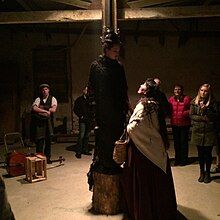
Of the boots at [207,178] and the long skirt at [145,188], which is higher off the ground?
the long skirt at [145,188]

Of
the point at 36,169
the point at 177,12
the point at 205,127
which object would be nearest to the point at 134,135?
the point at 205,127

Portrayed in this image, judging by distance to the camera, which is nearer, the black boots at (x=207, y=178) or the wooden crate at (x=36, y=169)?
the black boots at (x=207, y=178)

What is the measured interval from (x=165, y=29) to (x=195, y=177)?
5642 mm

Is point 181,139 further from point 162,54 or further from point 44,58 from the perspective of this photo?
point 44,58

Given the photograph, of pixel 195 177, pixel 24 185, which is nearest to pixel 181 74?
pixel 195 177

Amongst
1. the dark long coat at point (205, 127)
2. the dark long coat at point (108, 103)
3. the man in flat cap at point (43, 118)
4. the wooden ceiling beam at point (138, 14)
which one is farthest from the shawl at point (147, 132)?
the man in flat cap at point (43, 118)

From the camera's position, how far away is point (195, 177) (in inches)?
260

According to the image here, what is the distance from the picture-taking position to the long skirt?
4.24 m

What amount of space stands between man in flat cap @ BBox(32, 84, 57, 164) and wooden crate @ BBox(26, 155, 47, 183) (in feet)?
2.73

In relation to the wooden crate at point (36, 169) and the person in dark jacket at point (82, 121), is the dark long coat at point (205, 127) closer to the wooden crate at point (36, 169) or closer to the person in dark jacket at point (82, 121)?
the wooden crate at point (36, 169)

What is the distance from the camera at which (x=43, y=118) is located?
762 centimetres

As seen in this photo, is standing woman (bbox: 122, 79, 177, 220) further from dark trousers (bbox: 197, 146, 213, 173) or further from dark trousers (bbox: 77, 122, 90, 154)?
dark trousers (bbox: 77, 122, 90, 154)

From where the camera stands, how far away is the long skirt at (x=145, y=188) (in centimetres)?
424

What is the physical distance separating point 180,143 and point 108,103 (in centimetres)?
325
